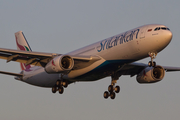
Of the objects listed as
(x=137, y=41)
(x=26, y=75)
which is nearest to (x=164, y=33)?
(x=137, y=41)

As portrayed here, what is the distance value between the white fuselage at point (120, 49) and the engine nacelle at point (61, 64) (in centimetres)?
254

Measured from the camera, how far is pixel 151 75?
4059 cm

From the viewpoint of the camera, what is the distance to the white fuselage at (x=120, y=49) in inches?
1291

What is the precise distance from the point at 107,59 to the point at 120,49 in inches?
75.5

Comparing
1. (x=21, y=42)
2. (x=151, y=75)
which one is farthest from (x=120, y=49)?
(x=21, y=42)

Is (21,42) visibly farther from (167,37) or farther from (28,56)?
(167,37)

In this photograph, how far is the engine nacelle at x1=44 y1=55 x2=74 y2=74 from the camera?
1357 inches

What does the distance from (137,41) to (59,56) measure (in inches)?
317

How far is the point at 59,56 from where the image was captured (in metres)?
35.0

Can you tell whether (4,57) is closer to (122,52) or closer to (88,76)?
(88,76)

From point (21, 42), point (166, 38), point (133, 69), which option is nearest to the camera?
point (166, 38)

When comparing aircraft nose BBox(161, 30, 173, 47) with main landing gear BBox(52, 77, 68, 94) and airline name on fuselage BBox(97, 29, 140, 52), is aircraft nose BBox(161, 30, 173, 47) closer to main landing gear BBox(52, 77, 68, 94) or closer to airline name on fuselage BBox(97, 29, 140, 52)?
airline name on fuselage BBox(97, 29, 140, 52)

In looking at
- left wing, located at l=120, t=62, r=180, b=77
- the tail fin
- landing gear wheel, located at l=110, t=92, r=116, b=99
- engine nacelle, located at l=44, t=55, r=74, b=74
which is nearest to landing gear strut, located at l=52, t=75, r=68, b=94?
engine nacelle, located at l=44, t=55, r=74, b=74

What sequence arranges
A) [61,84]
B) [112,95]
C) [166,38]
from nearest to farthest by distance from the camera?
[166,38]
[61,84]
[112,95]
